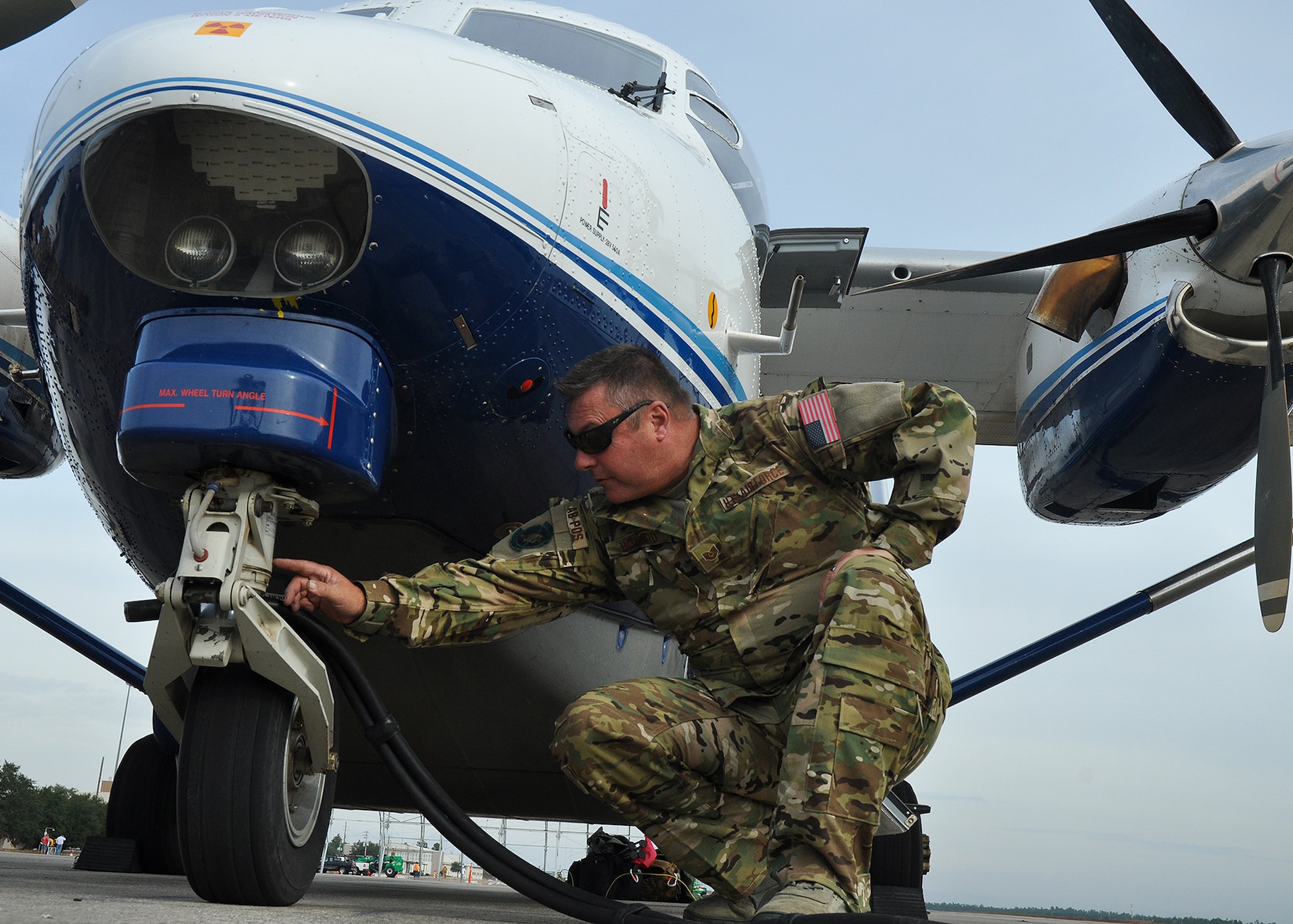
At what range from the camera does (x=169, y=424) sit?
2834 millimetres

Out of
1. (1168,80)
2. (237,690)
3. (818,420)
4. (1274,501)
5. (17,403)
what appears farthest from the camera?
(17,403)

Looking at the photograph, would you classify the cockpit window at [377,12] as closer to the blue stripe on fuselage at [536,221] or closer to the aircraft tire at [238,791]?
Answer: the blue stripe on fuselage at [536,221]

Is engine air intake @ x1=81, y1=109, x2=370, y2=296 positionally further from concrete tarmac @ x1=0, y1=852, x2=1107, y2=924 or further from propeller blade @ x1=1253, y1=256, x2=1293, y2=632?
propeller blade @ x1=1253, y1=256, x2=1293, y2=632

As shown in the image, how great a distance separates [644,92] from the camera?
5055mm

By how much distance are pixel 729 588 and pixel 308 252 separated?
1.46 meters

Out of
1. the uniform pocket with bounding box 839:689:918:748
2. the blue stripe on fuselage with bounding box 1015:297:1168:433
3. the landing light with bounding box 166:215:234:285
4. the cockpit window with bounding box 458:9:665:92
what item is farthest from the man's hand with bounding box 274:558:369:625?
the blue stripe on fuselage with bounding box 1015:297:1168:433

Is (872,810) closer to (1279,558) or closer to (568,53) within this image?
(1279,558)

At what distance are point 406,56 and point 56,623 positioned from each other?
133 inches

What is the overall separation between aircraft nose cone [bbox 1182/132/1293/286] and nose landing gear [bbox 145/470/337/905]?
391 cm

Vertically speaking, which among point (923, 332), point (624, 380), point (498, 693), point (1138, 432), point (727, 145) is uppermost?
point (923, 332)

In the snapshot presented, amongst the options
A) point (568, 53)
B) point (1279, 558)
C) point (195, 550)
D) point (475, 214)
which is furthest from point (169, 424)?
point (1279, 558)

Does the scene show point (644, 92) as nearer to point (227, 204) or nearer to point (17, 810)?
point (227, 204)

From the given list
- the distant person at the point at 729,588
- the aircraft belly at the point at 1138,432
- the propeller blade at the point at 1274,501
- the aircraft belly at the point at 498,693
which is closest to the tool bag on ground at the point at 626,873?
the aircraft belly at the point at 498,693

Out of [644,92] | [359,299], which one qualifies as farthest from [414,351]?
[644,92]
